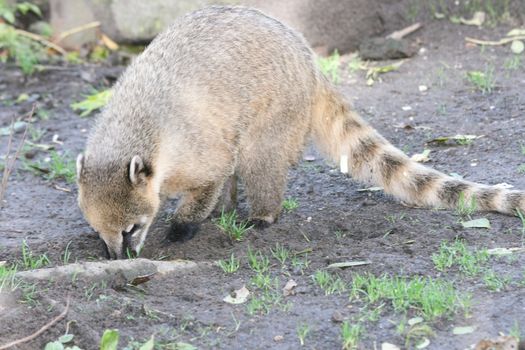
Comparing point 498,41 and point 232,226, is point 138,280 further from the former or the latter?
point 498,41

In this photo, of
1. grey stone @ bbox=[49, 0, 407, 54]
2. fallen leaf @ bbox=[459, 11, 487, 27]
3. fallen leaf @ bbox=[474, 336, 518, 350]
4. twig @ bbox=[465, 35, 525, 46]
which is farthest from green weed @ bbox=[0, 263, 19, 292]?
fallen leaf @ bbox=[459, 11, 487, 27]

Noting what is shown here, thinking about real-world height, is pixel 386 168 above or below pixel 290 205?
above

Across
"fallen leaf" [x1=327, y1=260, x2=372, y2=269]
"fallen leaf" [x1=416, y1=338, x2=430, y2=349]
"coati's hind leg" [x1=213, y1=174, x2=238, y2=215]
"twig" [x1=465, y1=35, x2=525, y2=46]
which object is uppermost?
"twig" [x1=465, y1=35, x2=525, y2=46]

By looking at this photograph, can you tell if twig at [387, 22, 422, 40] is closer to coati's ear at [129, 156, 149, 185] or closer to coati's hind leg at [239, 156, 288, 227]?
coati's hind leg at [239, 156, 288, 227]

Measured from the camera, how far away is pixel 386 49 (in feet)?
26.9

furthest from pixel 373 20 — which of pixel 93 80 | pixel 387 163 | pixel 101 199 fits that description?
pixel 101 199

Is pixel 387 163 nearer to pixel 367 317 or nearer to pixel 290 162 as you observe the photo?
pixel 290 162

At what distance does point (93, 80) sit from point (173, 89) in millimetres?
3565

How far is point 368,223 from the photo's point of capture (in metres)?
5.28

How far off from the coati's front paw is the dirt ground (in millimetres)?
51

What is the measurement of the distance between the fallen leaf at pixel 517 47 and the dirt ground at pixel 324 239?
185 millimetres

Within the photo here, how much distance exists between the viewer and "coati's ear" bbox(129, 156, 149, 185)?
4766 millimetres

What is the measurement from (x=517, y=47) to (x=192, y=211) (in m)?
3.98

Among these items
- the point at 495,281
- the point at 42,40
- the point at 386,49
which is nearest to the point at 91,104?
the point at 42,40
